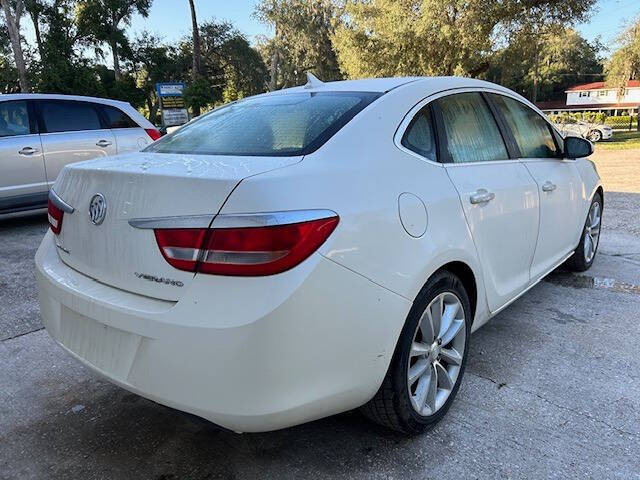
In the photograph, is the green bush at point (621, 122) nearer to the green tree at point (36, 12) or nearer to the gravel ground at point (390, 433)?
the green tree at point (36, 12)

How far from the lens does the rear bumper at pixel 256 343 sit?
5.43 ft

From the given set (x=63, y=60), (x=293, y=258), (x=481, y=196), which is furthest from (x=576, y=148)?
(x=63, y=60)

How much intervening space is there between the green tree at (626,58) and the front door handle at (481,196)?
3323 centimetres

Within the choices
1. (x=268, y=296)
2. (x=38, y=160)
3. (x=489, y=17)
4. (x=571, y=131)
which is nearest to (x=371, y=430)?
(x=268, y=296)

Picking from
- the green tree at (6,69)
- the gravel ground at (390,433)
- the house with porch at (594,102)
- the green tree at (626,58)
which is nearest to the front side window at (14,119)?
the gravel ground at (390,433)

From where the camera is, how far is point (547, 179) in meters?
3.37

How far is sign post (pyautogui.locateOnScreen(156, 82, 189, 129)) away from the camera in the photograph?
25391mm

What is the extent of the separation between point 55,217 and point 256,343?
4.34 feet

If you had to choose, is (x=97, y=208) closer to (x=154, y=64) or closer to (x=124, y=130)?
(x=124, y=130)

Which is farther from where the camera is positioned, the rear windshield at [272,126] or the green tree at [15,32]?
the green tree at [15,32]

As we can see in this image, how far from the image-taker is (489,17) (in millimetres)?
20344

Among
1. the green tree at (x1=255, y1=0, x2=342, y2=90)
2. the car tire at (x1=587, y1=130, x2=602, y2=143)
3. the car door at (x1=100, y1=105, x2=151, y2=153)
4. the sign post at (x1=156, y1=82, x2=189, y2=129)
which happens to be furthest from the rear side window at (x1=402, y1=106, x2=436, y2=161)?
the green tree at (x1=255, y1=0, x2=342, y2=90)

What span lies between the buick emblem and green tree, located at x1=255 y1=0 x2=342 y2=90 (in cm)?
3321

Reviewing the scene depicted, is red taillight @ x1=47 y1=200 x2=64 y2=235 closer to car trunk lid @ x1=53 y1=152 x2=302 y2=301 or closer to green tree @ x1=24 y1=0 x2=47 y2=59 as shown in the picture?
car trunk lid @ x1=53 y1=152 x2=302 y2=301
